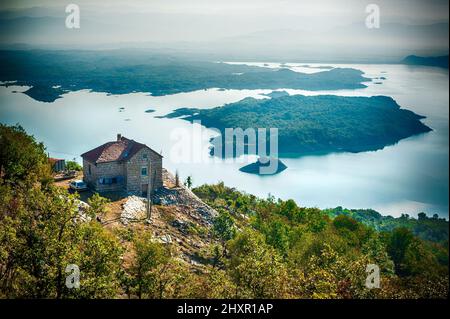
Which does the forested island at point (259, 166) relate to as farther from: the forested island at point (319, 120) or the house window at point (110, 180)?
the house window at point (110, 180)

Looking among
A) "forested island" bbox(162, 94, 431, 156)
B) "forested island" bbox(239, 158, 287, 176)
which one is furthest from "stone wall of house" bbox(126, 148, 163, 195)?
"forested island" bbox(239, 158, 287, 176)

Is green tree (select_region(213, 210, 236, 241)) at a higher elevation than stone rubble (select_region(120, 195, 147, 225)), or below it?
below

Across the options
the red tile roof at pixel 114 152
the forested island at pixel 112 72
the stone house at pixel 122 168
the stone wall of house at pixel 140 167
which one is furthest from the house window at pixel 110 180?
the forested island at pixel 112 72

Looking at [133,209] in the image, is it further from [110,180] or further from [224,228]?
[224,228]

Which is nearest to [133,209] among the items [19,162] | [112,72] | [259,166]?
[19,162]

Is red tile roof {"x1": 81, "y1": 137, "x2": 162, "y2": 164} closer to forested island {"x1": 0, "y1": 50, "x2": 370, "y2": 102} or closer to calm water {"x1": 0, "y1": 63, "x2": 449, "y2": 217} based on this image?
calm water {"x1": 0, "y1": 63, "x2": 449, "y2": 217}

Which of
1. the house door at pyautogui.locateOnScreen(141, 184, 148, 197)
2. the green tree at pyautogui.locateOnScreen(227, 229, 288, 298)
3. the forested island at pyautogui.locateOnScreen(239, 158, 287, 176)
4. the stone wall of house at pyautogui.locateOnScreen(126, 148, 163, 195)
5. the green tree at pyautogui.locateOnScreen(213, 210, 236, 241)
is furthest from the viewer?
the forested island at pyautogui.locateOnScreen(239, 158, 287, 176)
